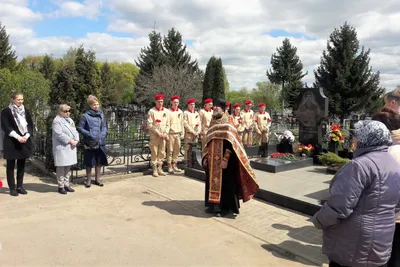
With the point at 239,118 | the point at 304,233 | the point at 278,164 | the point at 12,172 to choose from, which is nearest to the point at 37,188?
the point at 12,172

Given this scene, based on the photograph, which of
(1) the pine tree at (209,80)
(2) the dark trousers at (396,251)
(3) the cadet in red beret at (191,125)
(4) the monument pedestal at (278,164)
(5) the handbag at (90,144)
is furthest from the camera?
(1) the pine tree at (209,80)

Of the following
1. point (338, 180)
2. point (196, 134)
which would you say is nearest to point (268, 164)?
point (196, 134)

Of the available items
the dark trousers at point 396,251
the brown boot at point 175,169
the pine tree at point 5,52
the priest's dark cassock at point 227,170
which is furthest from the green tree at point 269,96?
the dark trousers at point 396,251

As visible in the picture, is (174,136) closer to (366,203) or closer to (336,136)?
(336,136)

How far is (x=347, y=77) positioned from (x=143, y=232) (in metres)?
30.0

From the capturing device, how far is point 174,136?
27.9 ft

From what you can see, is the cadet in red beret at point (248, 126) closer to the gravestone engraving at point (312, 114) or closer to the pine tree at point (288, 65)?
the gravestone engraving at point (312, 114)

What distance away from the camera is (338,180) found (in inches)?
94.0

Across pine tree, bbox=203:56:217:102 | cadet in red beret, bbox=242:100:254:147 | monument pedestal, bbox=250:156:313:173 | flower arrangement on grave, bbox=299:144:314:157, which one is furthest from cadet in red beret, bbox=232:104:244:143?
pine tree, bbox=203:56:217:102

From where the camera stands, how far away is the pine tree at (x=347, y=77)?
29.5m

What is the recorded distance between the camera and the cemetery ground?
3.78 m

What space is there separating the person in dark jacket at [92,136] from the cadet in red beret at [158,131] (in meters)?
1.45

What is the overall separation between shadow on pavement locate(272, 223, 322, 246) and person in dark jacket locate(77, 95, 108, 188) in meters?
3.87

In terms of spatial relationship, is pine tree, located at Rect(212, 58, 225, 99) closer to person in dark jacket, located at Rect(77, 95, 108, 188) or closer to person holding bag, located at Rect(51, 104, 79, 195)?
person in dark jacket, located at Rect(77, 95, 108, 188)
